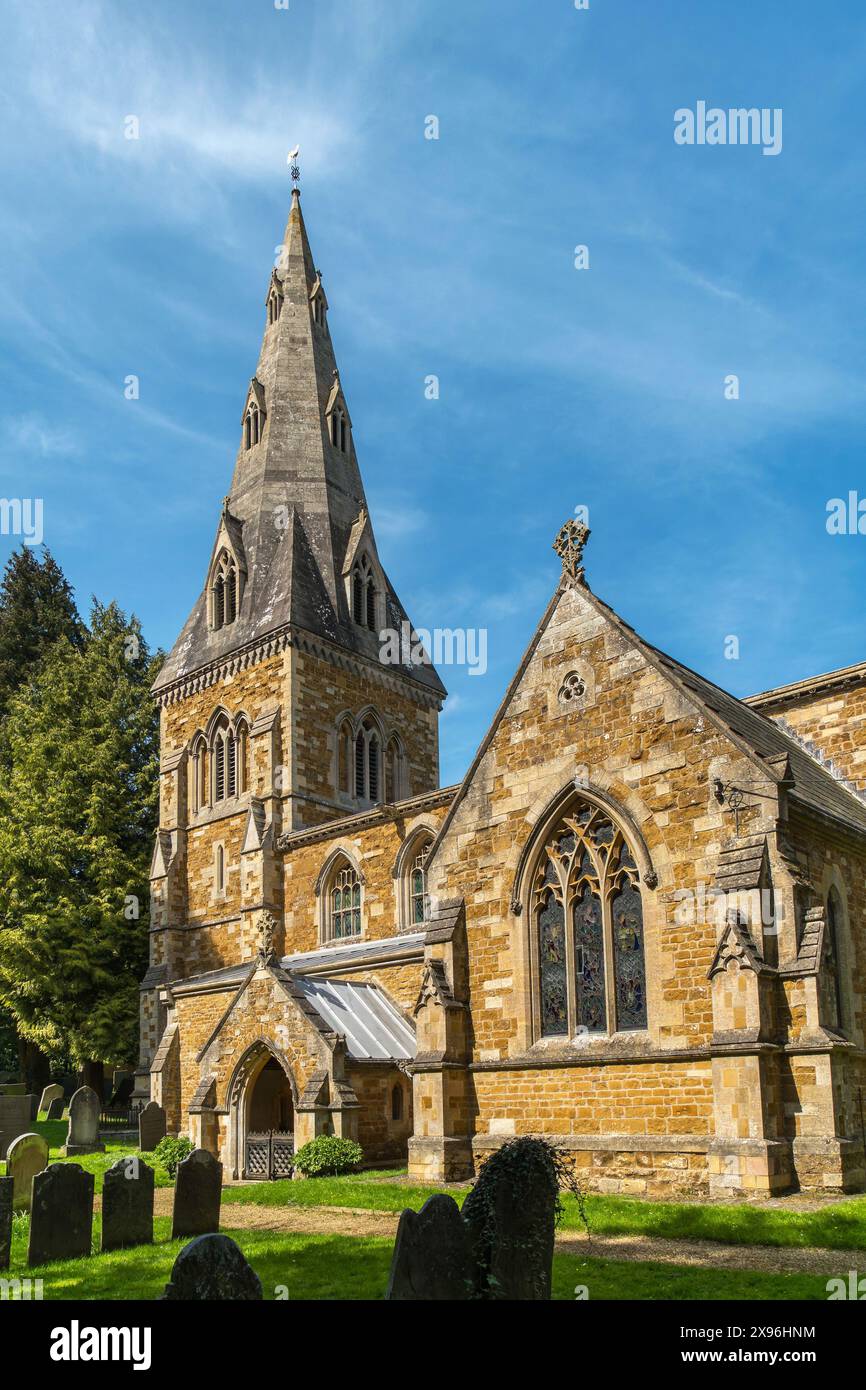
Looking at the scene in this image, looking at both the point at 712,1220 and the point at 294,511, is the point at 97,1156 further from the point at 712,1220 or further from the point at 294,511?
the point at 294,511

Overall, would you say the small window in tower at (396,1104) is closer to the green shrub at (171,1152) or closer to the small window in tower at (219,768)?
the green shrub at (171,1152)

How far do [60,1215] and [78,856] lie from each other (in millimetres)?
29243

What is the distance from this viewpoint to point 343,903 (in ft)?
109

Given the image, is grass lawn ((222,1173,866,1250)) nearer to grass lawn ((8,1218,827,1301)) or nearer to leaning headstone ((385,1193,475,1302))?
grass lawn ((8,1218,827,1301))

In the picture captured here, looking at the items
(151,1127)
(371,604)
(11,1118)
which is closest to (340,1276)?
(151,1127)

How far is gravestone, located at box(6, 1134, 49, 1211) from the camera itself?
16.6 m

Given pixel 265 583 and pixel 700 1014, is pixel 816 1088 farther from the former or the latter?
pixel 265 583

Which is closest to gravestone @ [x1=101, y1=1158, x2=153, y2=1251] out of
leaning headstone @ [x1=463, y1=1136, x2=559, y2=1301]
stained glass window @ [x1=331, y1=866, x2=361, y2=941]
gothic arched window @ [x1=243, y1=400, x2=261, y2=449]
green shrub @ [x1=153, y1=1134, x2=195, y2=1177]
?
leaning headstone @ [x1=463, y1=1136, x2=559, y2=1301]

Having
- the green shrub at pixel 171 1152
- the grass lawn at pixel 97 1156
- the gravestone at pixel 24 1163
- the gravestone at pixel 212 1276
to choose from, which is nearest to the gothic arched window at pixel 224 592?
the grass lawn at pixel 97 1156

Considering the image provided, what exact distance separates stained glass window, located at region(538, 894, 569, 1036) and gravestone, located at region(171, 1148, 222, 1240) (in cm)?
583

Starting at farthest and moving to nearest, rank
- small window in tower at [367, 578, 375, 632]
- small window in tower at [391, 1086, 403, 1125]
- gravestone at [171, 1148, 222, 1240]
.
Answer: small window in tower at [367, 578, 375, 632], small window in tower at [391, 1086, 403, 1125], gravestone at [171, 1148, 222, 1240]

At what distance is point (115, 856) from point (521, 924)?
2508cm
